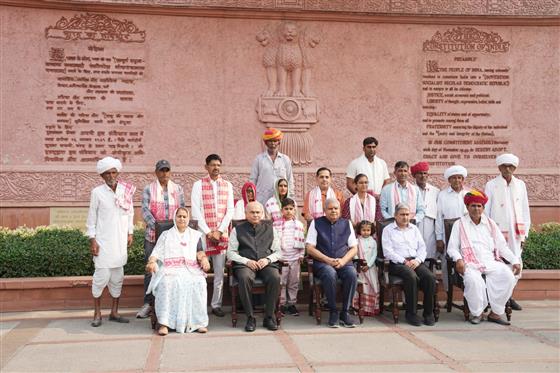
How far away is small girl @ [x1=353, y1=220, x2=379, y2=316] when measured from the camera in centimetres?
646

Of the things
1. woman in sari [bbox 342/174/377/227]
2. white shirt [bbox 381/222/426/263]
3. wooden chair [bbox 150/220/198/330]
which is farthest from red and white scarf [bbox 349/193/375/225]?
wooden chair [bbox 150/220/198/330]

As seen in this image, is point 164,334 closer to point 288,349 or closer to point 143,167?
point 288,349

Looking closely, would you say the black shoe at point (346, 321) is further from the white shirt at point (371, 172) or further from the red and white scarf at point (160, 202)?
the red and white scarf at point (160, 202)

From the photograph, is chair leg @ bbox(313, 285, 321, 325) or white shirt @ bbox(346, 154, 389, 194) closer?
chair leg @ bbox(313, 285, 321, 325)

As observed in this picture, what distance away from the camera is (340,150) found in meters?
10.2

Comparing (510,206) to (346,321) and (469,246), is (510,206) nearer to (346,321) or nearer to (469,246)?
(469,246)

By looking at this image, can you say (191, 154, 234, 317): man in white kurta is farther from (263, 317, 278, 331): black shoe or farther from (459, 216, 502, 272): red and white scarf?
(459, 216, 502, 272): red and white scarf

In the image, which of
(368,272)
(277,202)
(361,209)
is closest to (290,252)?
(277,202)

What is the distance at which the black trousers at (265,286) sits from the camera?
5828mm

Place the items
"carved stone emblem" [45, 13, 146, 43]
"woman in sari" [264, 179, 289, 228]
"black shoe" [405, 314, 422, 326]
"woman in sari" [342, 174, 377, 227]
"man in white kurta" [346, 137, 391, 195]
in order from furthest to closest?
"carved stone emblem" [45, 13, 146, 43], "man in white kurta" [346, 137, 391, 195], "woman in sari" [342, 174, 377, 227], "woman in sari" [264, 179, 289, 228], "black shoe" [405, 314, 422, 326]

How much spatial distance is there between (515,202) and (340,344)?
3.27 meters

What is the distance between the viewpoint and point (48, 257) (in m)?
6.89

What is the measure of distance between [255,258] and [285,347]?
4.21ft

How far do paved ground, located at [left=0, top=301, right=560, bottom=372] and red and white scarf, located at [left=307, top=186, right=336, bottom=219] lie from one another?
1.24 m
